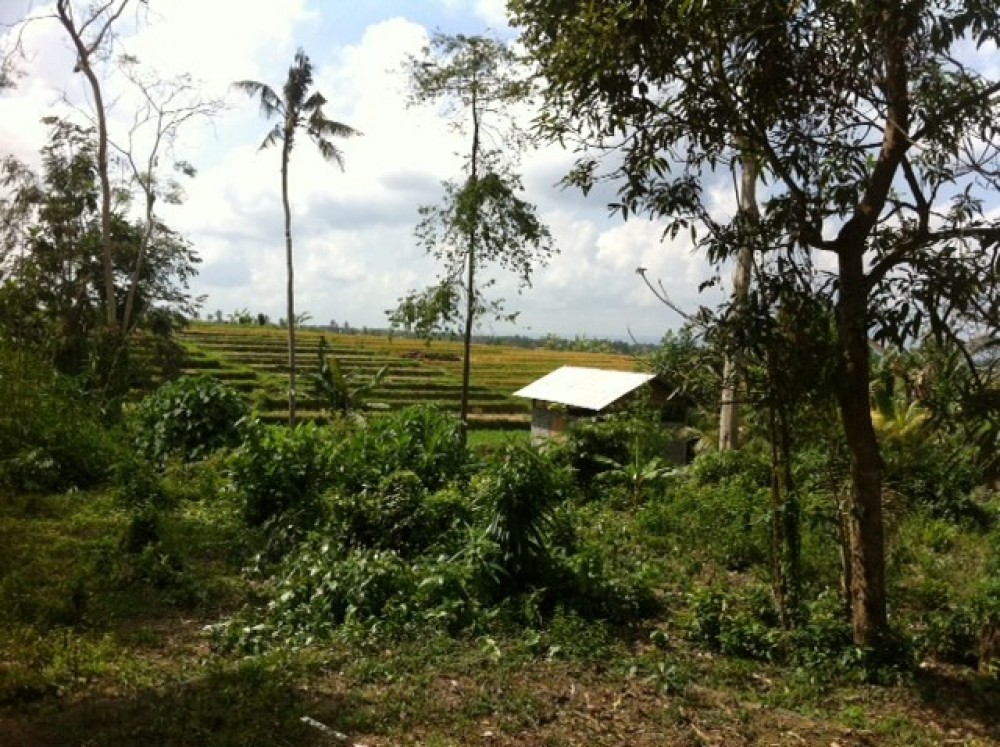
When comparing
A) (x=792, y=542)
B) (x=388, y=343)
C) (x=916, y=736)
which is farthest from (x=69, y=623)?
(x=388, y=343)

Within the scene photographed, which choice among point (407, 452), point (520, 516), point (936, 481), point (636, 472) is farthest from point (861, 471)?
point (936, 481)

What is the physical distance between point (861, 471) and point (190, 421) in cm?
1047

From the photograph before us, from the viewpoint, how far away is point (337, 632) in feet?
17.3

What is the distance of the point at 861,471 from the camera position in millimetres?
4801

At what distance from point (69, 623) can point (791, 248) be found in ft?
16.7

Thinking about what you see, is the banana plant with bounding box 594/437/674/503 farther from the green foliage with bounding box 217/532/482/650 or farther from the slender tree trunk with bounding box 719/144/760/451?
the green foliage with bounding box 217/532/482/650

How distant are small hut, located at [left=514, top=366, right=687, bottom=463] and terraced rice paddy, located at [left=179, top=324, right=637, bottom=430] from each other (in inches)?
176

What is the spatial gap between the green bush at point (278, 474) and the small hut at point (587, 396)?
25.6ft

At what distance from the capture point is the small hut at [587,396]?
Answer: 53.2 feet

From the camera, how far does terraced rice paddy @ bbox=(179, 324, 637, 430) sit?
26281 mm

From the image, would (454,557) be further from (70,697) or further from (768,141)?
(768,141)

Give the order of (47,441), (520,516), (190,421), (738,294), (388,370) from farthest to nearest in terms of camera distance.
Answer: (388,370), (190,421), (47,441), (520,516), (738,294)

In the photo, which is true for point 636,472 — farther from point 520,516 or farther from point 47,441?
point 47,441

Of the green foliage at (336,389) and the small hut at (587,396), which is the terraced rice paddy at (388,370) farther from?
the small hut at (587,396)
